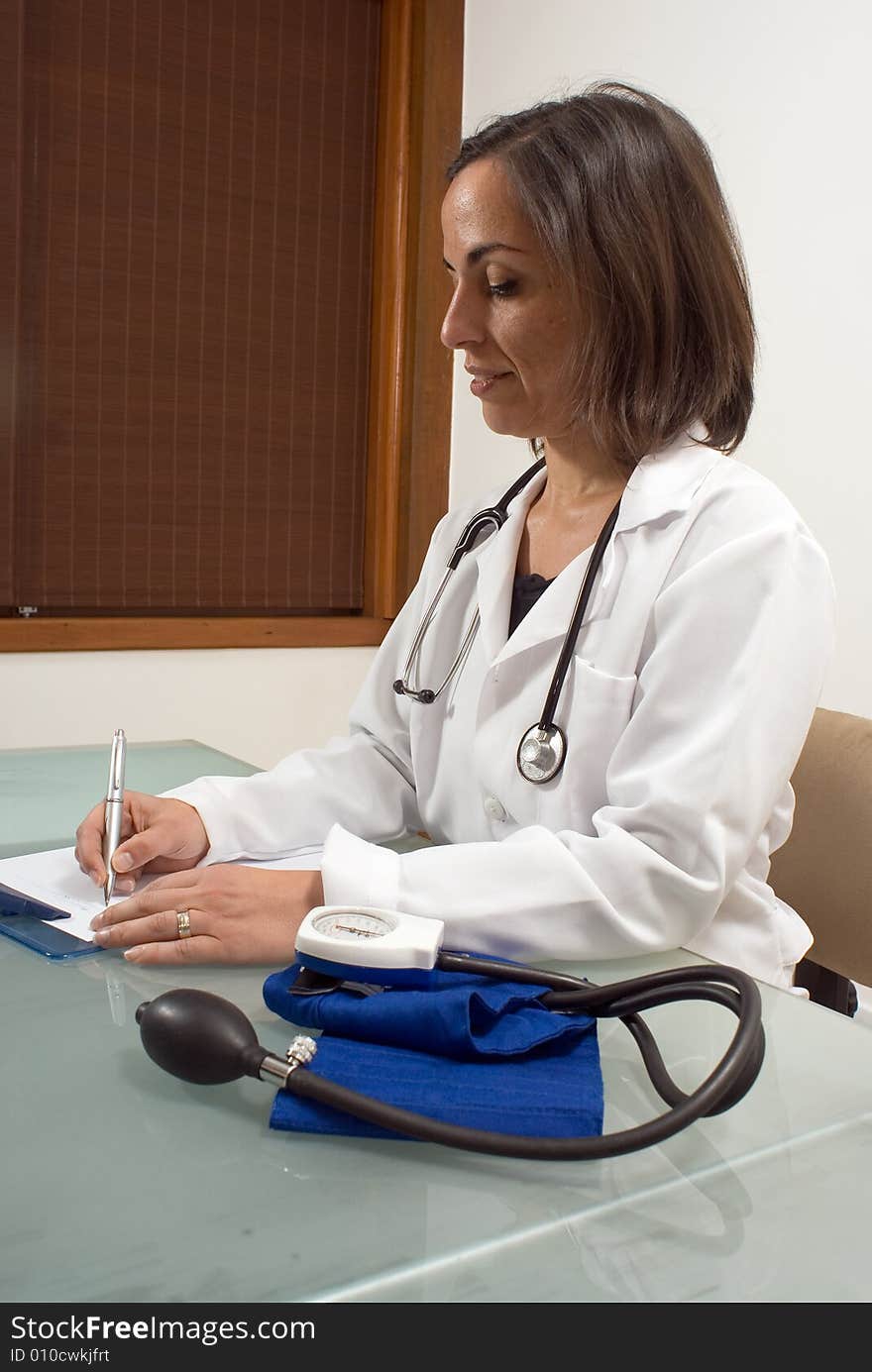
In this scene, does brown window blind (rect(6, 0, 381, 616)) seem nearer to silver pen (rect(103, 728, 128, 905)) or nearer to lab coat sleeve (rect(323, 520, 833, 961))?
silver pen (rect(103, 728, 128, 905))

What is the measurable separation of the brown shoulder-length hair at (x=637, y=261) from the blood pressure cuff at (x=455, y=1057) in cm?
72

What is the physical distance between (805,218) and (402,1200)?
2587 mm

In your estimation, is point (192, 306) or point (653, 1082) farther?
point (192, 306)

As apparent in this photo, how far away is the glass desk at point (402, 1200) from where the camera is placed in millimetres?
562

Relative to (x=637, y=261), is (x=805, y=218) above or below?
above

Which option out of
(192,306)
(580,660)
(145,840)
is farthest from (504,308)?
(192,306)

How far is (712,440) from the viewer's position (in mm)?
1336

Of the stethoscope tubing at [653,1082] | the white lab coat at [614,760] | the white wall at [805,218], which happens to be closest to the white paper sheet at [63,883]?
the white lab coat at [614,760]

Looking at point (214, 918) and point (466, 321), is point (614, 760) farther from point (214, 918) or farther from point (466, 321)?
point (466, 321)

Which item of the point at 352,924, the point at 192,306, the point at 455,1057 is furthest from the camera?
the point at 192,306

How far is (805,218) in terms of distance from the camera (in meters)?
2.69

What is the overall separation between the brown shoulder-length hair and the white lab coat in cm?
8

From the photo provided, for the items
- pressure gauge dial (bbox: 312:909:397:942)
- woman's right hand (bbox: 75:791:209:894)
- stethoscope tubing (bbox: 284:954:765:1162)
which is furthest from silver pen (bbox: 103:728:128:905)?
stethoscope tubing (bbox: 284:954:765:1162)

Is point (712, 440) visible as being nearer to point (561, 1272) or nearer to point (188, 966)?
point (188, 966)
